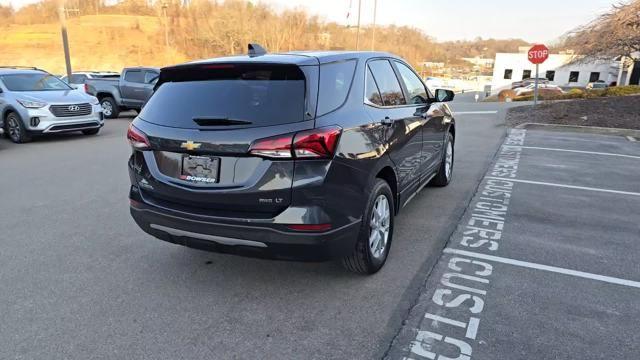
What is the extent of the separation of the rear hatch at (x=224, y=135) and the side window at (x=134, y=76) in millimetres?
13612

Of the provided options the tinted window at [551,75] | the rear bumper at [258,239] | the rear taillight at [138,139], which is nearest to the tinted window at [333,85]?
the rear bumper at [258,239]

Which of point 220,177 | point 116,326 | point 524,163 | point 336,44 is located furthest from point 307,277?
point 336,44

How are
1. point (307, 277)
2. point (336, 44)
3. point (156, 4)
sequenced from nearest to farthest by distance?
point (307, 277) → point (336, 44) → point (156, 4)

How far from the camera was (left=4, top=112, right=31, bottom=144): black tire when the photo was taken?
10.1 m

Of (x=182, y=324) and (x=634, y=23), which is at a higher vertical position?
(x=634, y=23)

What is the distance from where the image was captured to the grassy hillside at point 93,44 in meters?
64.0

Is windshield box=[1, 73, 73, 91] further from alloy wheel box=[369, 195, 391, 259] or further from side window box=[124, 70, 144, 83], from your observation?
alloy wheel box=[369, 195, 391, 259]

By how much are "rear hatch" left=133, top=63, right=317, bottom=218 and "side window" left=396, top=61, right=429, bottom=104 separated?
74.2 inches

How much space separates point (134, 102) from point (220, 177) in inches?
Result: 562

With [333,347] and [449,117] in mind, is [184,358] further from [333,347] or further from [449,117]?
[449,117]

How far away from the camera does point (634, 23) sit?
1323 centimetres

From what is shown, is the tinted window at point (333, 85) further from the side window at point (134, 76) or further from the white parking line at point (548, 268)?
the side window at point (134, 76)

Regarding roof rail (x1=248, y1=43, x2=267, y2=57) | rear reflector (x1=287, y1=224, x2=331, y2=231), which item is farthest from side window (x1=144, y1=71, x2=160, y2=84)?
rear reflector (x1=287, y1=224, x2=331, y2=231)

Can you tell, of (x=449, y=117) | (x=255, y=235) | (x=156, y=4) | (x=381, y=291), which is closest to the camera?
(x=255, y=235)
